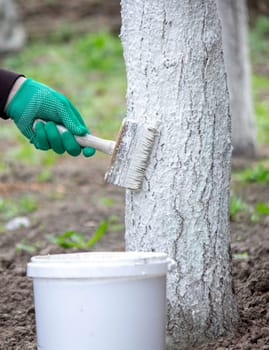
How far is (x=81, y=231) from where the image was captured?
456 cm

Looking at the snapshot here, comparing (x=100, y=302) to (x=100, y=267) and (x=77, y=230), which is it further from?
(x=77, y=230)

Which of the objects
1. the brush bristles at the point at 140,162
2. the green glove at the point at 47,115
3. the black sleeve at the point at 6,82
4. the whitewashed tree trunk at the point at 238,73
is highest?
the whitewashed tree trunk at the point at 238,73

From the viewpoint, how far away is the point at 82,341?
2016mm

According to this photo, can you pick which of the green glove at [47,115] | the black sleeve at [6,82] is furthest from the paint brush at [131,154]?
the black sleeve at [6,82]

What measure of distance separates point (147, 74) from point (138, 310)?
0.74 meters

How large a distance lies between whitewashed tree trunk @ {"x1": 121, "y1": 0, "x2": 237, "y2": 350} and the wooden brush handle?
132 mm

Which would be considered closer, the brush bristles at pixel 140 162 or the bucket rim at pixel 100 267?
the bucket rim at pixel 100 267

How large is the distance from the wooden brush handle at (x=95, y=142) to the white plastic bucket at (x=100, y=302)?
51 cm

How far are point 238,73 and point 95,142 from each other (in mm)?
4413

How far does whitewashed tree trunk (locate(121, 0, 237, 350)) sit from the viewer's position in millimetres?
2371

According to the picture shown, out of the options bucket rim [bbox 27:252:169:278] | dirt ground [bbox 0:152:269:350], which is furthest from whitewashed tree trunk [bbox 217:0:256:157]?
bucket rim [bbox 27:252:169:278]

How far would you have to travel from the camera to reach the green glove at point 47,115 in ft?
8.45

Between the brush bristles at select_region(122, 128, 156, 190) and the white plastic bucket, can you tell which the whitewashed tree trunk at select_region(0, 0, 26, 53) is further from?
the white plastic bucket

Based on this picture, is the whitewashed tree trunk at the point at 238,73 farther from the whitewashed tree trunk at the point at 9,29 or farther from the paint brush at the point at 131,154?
the whitewashed tree trunk at the point at 9,29
